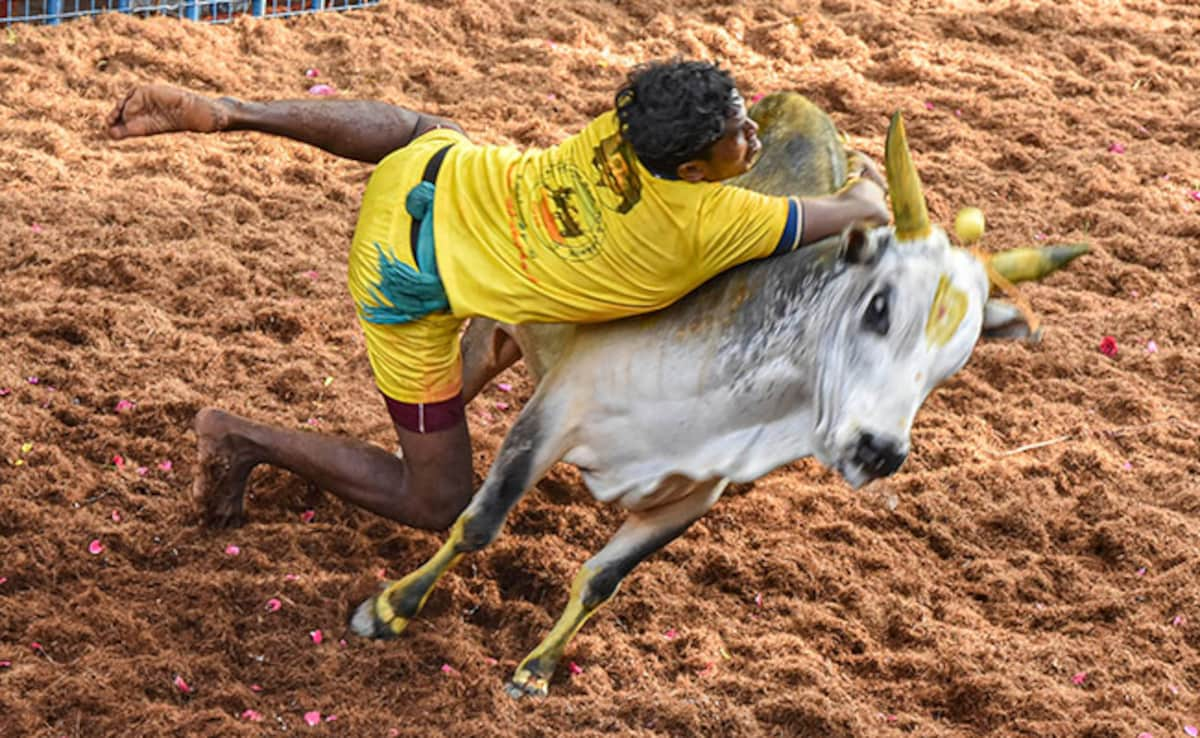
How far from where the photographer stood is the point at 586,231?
10.4 ft

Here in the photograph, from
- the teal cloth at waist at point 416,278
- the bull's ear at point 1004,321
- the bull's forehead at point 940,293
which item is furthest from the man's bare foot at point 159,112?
the bull's ear at point 1004,321

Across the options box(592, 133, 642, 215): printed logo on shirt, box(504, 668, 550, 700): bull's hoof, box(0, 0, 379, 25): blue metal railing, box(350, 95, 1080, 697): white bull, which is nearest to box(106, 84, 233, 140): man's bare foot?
box(350, 95, 1080, 697): white bull

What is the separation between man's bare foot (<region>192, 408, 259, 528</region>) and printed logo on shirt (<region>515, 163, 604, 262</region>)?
109 centimetres

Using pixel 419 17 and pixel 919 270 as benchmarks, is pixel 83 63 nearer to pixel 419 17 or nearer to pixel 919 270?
pixel 419 17

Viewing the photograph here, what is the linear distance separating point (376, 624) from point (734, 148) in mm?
1523

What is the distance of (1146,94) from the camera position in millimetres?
7691

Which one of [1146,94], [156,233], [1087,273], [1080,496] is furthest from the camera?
[1146,94]

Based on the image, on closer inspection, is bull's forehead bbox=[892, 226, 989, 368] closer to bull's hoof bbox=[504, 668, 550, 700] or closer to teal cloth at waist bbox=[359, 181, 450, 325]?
teal cloth at waist bbox=[359, 181, 450, 325]

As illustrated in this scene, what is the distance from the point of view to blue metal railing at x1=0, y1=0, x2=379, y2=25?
22.3 feet

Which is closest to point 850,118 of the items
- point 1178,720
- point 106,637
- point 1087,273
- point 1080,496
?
point 1087,273

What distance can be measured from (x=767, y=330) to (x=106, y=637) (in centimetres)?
171

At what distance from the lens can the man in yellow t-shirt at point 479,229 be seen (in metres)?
3.05

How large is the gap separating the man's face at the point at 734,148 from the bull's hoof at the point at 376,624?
1.40 meters

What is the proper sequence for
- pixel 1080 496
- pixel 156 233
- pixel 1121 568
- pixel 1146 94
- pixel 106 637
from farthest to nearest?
pixel 1146 94
pixel 156 233
pixel 1080 496
pixel 1121 568
pixel 106 637
